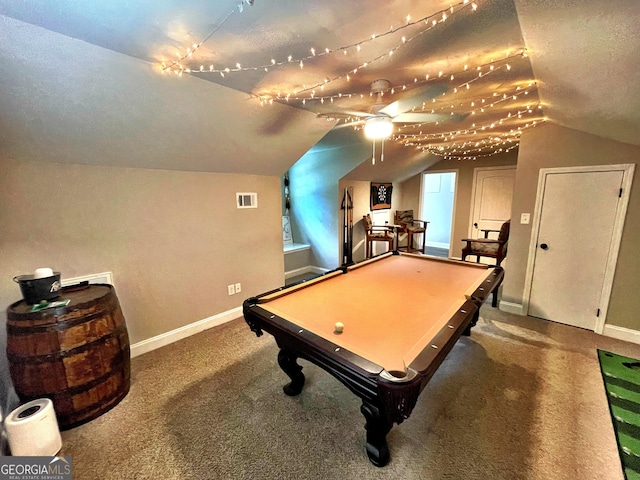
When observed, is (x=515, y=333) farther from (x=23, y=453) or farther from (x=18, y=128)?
(x=18, y=128)

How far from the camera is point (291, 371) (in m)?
1.99

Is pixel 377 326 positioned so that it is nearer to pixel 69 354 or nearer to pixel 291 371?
pixel 291 371

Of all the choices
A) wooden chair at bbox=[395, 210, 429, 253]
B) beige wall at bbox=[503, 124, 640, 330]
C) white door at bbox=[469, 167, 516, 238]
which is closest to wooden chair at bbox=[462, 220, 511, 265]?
beige wall at bbox=[503, 124, 640, 330]

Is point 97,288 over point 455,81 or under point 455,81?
under

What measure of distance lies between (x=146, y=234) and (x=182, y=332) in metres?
1.11

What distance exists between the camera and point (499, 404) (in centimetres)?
191

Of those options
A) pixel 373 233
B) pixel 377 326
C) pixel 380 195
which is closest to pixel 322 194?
pixel 373 233

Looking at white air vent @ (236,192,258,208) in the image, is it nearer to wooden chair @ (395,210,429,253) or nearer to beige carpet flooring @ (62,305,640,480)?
beige carpet flooring @ (62,305,640,480)

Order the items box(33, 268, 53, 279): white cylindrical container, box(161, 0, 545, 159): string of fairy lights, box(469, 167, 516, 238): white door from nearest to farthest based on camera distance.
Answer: box(161, 0, 545, 159): string of fairy lights < box(33, 268, 53, 279): white cylindrical container < box(469, 167, 516, 238): white door

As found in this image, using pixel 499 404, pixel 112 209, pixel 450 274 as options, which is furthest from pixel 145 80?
pixel 499 404

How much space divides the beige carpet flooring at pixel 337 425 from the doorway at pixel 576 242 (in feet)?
2.05

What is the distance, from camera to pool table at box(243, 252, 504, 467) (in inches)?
44.7

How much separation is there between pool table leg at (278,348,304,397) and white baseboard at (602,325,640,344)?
10.7ft

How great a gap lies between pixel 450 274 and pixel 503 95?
168 cm
